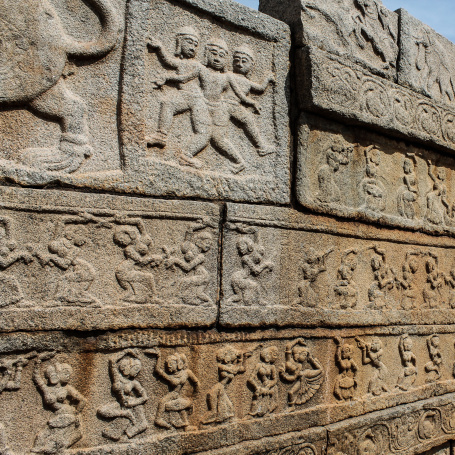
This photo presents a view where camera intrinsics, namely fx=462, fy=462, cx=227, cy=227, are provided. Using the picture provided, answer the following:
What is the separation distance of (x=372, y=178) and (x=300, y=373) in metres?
1.27

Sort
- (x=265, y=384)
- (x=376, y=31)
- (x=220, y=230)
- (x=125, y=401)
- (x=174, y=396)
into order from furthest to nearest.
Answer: (x=376, y=31)
(x=265, y=384)
(x=220, y=230)
(x=174, y=396)
(x=125, y=401)

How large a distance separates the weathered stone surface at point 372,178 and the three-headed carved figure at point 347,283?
25cm

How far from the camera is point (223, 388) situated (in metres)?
2.34

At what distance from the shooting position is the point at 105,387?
6.86 feet

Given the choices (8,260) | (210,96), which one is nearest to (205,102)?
(210,96)

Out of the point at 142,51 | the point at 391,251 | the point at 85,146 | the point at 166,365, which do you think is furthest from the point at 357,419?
the point at 142,51

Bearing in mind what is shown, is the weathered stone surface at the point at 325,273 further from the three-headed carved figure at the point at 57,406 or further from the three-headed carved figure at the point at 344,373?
the three-headed carved figure at the point at 57,406

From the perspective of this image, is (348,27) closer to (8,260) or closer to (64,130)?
(64,130)

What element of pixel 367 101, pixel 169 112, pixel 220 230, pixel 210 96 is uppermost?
pixel 367 101

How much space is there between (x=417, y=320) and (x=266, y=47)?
1.98m

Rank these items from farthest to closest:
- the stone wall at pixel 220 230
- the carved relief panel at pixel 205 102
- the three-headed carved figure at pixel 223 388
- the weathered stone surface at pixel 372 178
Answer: the weathered stone surface at pixel 372 178, the three-headed carved figure at pixel 223 388, the carved relief panel at pixel 205 102, the stone wall at pixel 220 230

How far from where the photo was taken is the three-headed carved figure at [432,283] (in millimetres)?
3114

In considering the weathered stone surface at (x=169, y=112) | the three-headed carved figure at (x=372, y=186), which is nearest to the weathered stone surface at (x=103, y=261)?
the weathered stone surface at (x=169, y=112)

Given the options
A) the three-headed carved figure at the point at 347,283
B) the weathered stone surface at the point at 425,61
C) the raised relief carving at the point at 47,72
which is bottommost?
the three-headed carved figure at the point at 347,283
